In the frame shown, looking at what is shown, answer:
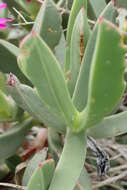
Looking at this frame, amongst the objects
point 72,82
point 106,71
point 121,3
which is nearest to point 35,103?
point 72,82

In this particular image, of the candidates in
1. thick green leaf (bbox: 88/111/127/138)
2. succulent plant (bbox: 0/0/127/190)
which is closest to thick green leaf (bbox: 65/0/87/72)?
succulent plant (bbox: 0/0/127/190)

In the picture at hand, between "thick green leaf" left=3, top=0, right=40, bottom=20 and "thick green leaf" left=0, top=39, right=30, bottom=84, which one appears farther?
"thick green leaf" left=3, top=0, right=40, bottom=20

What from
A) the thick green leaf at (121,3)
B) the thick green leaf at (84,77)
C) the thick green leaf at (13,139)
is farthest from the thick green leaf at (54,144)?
the thick green leaf at (121,3)

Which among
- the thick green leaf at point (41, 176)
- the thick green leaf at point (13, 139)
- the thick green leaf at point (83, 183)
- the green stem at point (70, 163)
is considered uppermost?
the thick green leaf at point (41, 176)

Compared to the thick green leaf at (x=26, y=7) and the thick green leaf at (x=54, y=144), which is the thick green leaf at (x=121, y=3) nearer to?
the thick green leaf at (x=26, y=7)

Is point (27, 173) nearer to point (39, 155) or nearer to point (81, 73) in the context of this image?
point (39, 155)

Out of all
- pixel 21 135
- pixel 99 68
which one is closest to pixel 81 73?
pixel 99 68

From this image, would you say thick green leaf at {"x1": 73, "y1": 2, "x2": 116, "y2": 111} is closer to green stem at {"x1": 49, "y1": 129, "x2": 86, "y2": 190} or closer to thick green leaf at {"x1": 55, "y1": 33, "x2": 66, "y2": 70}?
green stem at {"x1": 49, "y1": 129, "x2": 86, "y2": 190}
